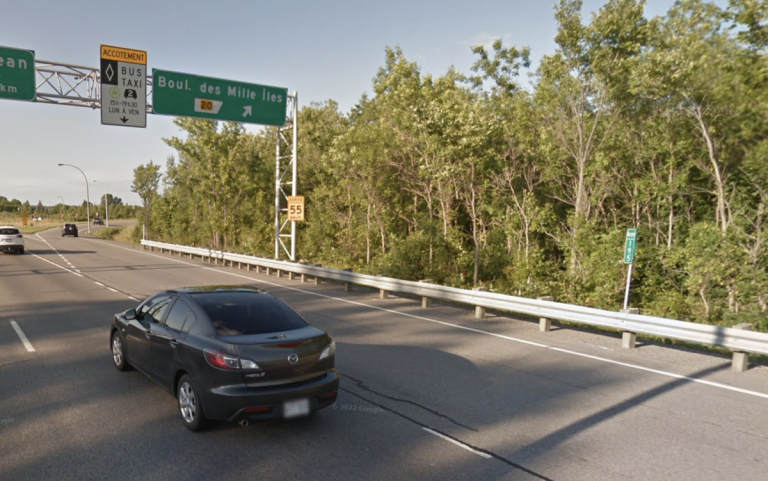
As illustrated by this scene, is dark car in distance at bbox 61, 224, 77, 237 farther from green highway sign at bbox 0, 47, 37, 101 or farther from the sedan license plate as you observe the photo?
the sedan license plate

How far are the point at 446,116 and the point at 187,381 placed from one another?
47.2 ft

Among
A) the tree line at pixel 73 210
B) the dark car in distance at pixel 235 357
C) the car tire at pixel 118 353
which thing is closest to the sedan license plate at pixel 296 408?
the dark car in distance at pixel 235 357

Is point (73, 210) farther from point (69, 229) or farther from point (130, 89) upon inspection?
point (130, 89)

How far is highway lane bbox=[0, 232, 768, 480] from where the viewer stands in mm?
4430

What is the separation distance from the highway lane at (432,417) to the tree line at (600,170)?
655 centimetres

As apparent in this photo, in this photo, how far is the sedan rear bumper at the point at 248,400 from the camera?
464 centimetres

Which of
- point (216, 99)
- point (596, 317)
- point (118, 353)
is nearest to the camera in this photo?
point (118, 353)

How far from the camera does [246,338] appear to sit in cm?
500

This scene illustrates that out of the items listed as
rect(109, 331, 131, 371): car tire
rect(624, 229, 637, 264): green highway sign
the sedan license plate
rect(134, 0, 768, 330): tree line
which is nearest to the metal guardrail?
rect(624, 229, 637, 264): green highway sign

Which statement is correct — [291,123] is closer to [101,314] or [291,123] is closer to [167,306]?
[101,314]

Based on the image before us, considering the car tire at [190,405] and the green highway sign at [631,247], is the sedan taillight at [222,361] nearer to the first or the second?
Result: the car tire at [190,405]

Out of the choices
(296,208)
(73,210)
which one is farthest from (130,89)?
(73,210)

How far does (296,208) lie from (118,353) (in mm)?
15211

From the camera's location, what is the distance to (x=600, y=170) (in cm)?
1670
